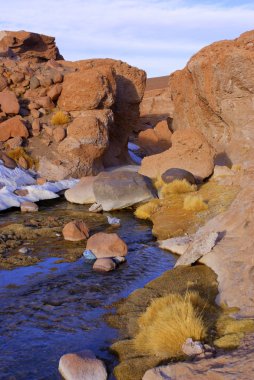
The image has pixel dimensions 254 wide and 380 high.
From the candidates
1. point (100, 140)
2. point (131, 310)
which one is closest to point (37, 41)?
point (100, 140)

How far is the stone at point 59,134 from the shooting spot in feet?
66.2

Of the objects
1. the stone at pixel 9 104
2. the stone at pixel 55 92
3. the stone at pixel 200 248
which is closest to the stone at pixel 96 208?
the stone at pixel 200 248

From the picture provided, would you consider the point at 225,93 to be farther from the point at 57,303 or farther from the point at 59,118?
the point at 57,303

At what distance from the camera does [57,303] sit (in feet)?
23.7

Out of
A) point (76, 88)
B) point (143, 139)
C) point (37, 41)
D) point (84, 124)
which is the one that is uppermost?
point (37, 41)

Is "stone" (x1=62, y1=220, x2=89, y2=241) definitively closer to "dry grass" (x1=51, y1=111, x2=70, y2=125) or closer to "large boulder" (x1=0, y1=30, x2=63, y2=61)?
"dry grass" (x1=51, y1=111, x2=70, y2=125)

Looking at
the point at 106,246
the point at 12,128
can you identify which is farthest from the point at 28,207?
the point at 12,128

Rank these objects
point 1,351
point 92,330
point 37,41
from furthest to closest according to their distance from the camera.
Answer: point 37,41 < point 92,330 < point 1,351

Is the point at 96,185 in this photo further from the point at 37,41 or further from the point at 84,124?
the point at 37,41

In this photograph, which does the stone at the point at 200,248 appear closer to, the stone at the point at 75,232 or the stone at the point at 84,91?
the stone at the point at 75,232

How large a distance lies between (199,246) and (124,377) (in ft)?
11.7

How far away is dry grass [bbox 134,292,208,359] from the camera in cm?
517

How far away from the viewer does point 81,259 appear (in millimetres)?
9398

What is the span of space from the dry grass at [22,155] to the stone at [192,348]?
14.8 metres
